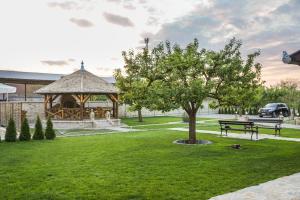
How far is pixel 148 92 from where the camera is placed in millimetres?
15227

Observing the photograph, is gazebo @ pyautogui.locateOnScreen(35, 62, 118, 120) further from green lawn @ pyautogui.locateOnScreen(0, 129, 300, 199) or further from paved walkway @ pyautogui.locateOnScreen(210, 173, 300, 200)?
paved walkway @ pyautogui.locateOnScreen(210, 173, 300, 200)

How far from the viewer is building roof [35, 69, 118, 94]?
27.6 m

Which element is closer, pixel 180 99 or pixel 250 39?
pixel 180 99

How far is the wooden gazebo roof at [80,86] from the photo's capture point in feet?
90.4

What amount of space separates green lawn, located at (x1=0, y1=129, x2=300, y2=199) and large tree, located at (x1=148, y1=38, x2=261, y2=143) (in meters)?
2.16

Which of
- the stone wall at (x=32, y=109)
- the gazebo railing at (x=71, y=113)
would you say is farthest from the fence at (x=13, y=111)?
the stone wall at (x=32, y=109)

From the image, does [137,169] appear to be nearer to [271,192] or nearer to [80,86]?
[271,192]

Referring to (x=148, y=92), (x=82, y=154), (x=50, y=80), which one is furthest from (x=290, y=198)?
(x=50, y=80)

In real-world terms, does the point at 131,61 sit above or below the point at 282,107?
above

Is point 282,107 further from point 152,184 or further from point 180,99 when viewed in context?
point 152,184

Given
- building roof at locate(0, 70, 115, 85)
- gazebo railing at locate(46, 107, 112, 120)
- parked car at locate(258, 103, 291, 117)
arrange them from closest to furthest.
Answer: gazebo railing at locate(46, 107, 112, 120), parked car at locate(258, 103, 291, 117), building roof at locate(0, 70, 115, 85)

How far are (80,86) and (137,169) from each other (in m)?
19.3

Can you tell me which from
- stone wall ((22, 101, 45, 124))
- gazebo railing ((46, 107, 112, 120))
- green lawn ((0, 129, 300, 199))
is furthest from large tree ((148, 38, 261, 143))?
stone wall ((22, 101, 45, 124))

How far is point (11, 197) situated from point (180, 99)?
348 inches
